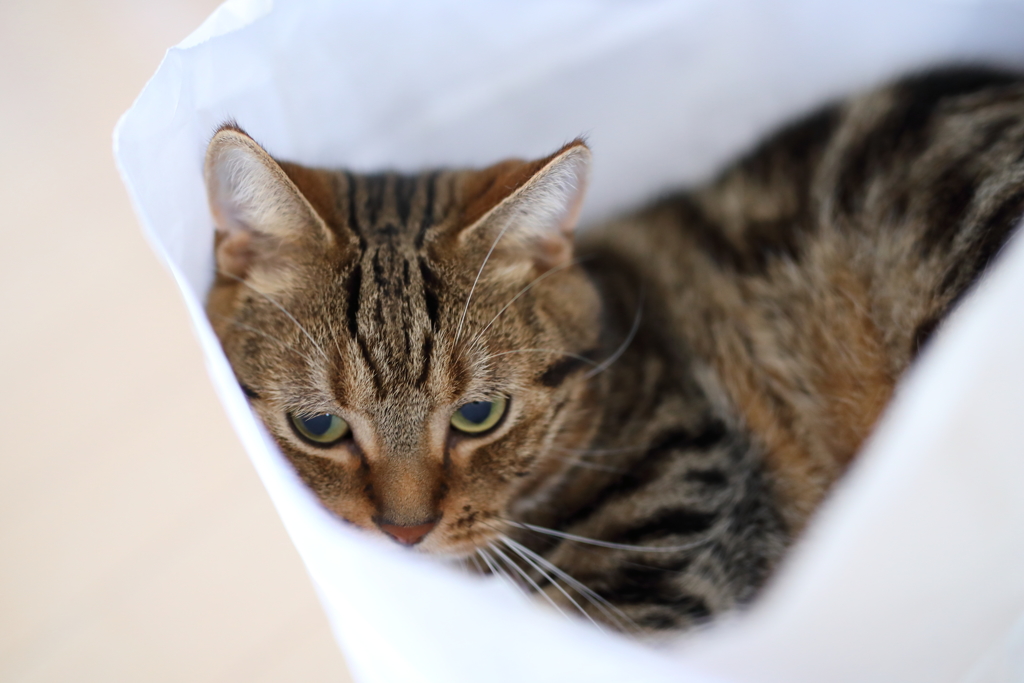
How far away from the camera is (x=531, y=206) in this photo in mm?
838

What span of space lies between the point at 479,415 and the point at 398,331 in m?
0.15

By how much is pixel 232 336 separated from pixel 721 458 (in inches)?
26.9

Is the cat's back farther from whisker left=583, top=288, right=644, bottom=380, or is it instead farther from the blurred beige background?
the blurred beige background

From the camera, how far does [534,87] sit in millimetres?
1231

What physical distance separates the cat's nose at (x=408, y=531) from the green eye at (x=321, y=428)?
11cm

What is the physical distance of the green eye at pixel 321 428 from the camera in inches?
32.2

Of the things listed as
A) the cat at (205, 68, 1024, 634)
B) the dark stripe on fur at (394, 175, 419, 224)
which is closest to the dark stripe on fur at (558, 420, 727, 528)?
the cat at (205, 68, 1024, 634)

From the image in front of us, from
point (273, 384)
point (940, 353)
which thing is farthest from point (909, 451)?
point (273, 384)

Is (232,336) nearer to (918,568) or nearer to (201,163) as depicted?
(201,163)

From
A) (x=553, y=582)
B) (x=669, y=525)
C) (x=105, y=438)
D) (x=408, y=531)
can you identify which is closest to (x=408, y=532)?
(x=408, y=531)

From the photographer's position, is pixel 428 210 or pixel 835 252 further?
pixel 835 252

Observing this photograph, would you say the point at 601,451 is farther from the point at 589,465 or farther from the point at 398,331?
the point at 398,331

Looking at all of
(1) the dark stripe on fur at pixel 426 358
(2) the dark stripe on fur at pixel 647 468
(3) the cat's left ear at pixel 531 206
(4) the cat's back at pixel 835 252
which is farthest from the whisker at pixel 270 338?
(4) the cat's back at pixel 835 252

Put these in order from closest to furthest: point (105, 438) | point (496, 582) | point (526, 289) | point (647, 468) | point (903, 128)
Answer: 1. point (496, 582)
2. point (526, 289)
3. point (647, 468)
4. point (903, 128)
5. point (105, 438)
